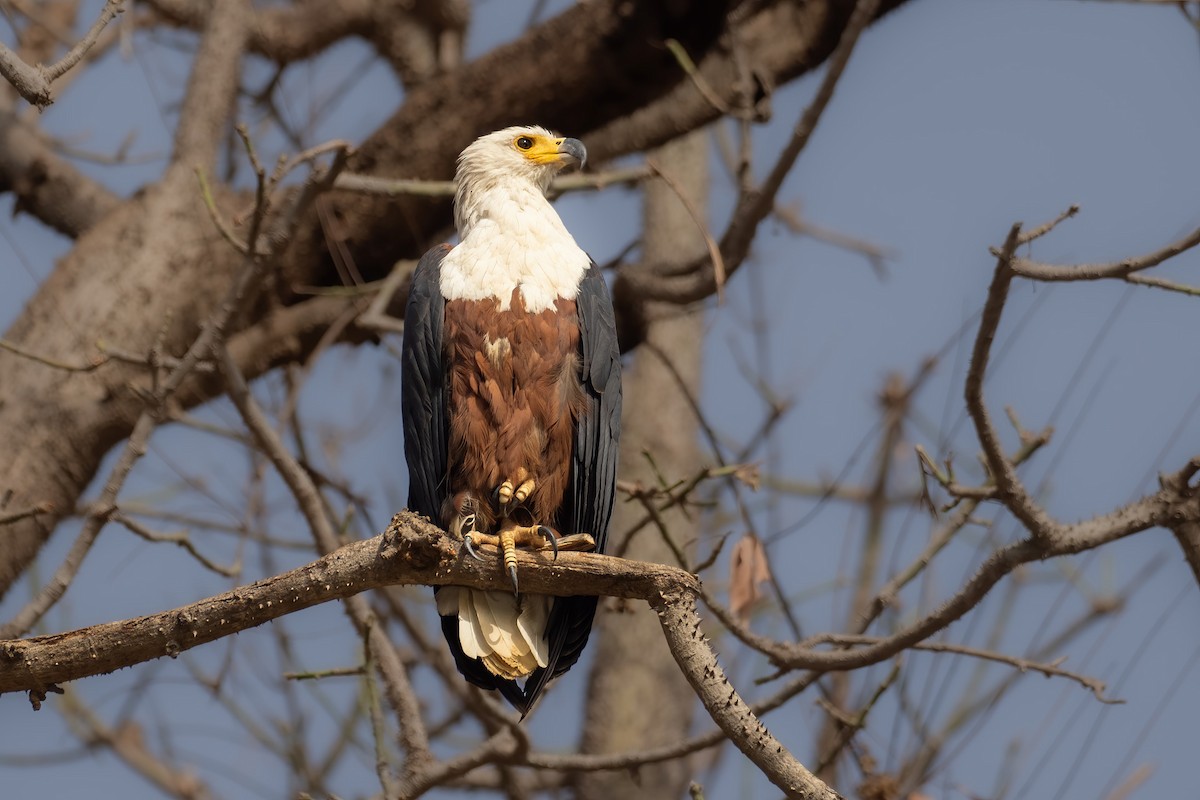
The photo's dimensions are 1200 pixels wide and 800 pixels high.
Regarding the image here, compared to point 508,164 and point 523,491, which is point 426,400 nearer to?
point 523,491

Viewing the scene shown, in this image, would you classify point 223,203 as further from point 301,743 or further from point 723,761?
point 723,761

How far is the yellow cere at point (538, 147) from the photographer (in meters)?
4.77

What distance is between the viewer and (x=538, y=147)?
4824mm

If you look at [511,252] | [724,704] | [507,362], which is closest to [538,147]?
[511,252]

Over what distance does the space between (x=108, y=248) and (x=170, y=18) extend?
1656 mm

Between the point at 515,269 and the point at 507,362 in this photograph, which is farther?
the point at 515,269

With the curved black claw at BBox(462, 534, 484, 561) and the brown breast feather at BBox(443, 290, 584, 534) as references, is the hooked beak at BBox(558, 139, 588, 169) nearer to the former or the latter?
the brown breast feather at BBox(443, 290, 584, 534)

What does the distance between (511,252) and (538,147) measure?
83cm

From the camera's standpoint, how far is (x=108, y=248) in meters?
5.74

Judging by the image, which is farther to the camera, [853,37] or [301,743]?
[301,743]

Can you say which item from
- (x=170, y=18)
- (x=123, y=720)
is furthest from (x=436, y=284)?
(x=123, y=720)

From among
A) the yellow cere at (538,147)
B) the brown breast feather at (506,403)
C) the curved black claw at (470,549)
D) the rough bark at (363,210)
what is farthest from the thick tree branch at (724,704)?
the rough bark at (363,210)

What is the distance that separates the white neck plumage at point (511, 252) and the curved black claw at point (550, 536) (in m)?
0.66

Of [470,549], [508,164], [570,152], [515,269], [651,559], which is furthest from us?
[651,559]
